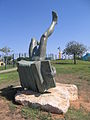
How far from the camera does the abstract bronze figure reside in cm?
527

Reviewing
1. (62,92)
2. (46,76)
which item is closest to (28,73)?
(46,76)

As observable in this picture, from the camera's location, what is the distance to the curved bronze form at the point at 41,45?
6020 mm

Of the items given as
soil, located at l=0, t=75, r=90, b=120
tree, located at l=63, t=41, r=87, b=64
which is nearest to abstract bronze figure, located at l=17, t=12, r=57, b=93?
soil, located at l=0, t=75, r=90, b=120

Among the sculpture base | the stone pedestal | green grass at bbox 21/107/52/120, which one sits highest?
the stone pedestal

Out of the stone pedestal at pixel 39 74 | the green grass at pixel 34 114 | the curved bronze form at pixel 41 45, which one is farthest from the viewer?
the curved bronze form at pixel 41 45

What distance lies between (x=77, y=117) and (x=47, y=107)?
0.80 metres

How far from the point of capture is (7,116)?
4.55m

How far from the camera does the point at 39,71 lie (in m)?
5.30

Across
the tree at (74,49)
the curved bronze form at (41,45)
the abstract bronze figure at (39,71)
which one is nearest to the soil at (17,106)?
the abstract bronze figure at (39,71)

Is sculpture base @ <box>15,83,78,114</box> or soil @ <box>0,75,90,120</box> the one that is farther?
sculpture base @ <box>15,83,78,114</box>

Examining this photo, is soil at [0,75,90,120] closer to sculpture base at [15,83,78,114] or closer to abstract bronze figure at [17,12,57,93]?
sculpture base at [15,83,78,114]

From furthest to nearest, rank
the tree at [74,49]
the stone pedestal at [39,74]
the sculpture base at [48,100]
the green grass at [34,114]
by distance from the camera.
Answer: the tree at [74,49], the stone pedestal at [39,74], the sculpture base at [48,100], the green grass at [34,114]

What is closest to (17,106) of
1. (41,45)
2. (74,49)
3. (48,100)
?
(48,100)

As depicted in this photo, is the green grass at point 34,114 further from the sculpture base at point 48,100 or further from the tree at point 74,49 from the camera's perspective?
the tree at point 74,49
